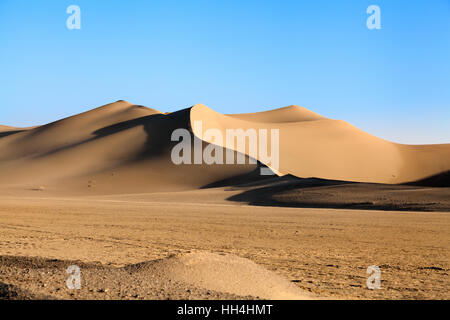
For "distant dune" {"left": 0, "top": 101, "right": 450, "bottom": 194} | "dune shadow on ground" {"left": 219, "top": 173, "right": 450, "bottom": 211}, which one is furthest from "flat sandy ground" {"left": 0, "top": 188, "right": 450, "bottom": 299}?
"distant dune" {"left": 0, "top": 101, "right": 450, "bottom": 194}

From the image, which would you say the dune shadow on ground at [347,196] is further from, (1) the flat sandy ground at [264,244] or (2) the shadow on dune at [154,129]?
(2) the shadow on dune at [154,129]

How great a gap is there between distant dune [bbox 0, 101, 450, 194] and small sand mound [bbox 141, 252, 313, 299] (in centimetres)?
3774

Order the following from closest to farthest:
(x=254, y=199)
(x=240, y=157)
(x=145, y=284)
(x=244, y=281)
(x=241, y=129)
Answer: (x=145, y=284)
(x=244, y=281)
(x=254, y=199)
(x=240, y=157)
(x=241, y=129)

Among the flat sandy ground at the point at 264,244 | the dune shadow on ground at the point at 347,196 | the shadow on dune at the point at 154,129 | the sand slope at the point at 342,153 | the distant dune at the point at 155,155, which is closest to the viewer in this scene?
the flat sandy ground at the point at 264,244

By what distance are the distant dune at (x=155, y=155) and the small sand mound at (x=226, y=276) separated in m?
37.7

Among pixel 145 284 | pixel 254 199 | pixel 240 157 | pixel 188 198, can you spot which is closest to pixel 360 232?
pixel 145 284

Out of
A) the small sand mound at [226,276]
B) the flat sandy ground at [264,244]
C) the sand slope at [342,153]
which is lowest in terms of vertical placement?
the flat sandy ground at [264,244]

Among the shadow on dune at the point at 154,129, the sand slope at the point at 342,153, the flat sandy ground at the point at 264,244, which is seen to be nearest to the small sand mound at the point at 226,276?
the flat sandy ground at the point at 264,244

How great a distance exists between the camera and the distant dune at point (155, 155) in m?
49.1

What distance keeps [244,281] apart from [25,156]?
67203 mm

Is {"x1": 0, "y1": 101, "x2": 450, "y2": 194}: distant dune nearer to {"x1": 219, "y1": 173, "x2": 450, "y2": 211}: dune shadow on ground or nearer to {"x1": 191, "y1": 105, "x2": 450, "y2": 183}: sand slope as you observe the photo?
{"x1": 191, "y1": 105, "x2": 450, "y2": 183}: sand slope

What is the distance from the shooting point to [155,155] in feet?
183

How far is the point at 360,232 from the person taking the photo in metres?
15.8
